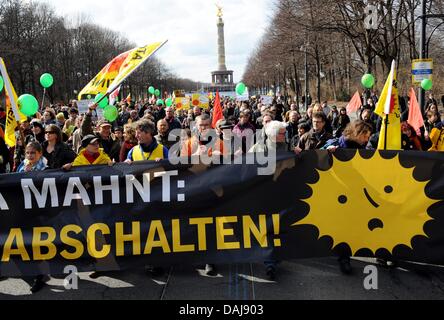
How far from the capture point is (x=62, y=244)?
4539mm

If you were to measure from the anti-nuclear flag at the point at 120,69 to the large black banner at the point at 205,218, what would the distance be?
7.61 feet

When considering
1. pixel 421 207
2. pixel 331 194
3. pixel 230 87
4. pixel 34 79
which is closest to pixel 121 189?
pixel 331 194

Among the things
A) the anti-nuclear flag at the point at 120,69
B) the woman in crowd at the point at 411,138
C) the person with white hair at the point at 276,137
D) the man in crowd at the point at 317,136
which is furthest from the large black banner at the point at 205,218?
the woman in crowd at the point at 411,138

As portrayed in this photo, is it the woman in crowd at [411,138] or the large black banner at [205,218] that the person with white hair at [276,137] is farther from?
the woman in crowd at [411,138]

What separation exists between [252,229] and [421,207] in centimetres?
168

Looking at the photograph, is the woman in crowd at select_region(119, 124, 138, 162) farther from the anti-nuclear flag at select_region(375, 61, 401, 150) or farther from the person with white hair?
the anti-nuclear flag at select_region(375, 61, 401, 150)

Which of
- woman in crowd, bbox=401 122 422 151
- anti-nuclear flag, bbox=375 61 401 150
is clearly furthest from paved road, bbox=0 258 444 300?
woman in crowd, bbox=401 122 422 151

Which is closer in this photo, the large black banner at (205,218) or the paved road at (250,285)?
the paved road at (250,285)

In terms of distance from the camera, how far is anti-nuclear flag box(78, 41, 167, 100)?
21.1 ft

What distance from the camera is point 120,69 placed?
683 cm

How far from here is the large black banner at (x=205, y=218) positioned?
4508mm

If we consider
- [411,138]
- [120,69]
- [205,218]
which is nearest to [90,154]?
[205,218]

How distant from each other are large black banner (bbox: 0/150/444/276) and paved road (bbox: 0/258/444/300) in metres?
0.27
